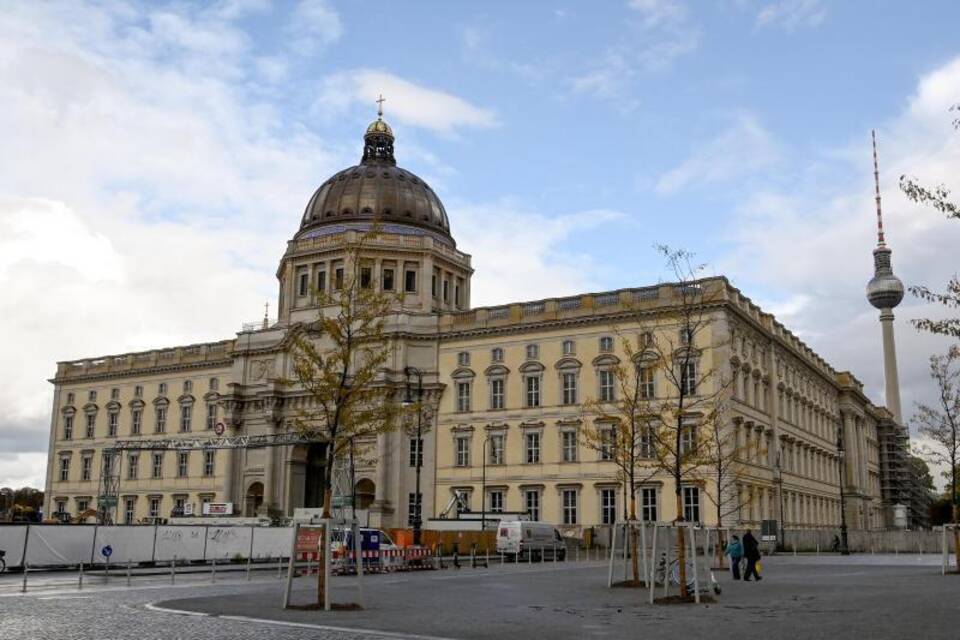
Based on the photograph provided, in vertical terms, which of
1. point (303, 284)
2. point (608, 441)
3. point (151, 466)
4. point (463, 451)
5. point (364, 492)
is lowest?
point (364, 492)

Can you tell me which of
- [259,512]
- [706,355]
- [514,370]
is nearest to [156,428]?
[259,512]

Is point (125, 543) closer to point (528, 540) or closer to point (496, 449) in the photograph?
point (528, 540)

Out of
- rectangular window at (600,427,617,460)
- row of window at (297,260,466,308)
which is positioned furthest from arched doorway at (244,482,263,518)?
rectangular window at (600,427,617,460)

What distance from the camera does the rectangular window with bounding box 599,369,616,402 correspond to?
68875mm

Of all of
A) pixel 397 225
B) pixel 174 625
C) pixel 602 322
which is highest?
pixel 397 225

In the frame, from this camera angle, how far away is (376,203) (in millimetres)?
92625

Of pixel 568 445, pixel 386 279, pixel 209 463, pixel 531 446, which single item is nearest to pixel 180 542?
pixel 531 446

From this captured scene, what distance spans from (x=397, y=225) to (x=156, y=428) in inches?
1107

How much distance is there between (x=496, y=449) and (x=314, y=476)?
18.4 m

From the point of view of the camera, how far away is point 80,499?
95.8m

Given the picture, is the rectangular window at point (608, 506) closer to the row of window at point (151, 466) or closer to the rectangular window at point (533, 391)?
the rectangular window at point (533, 391)

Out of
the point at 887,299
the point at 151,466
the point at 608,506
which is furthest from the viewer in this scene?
the point at 887,299

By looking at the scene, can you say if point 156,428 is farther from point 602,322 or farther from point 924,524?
point 924,524

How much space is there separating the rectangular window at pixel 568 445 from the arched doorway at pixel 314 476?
71.8ft
